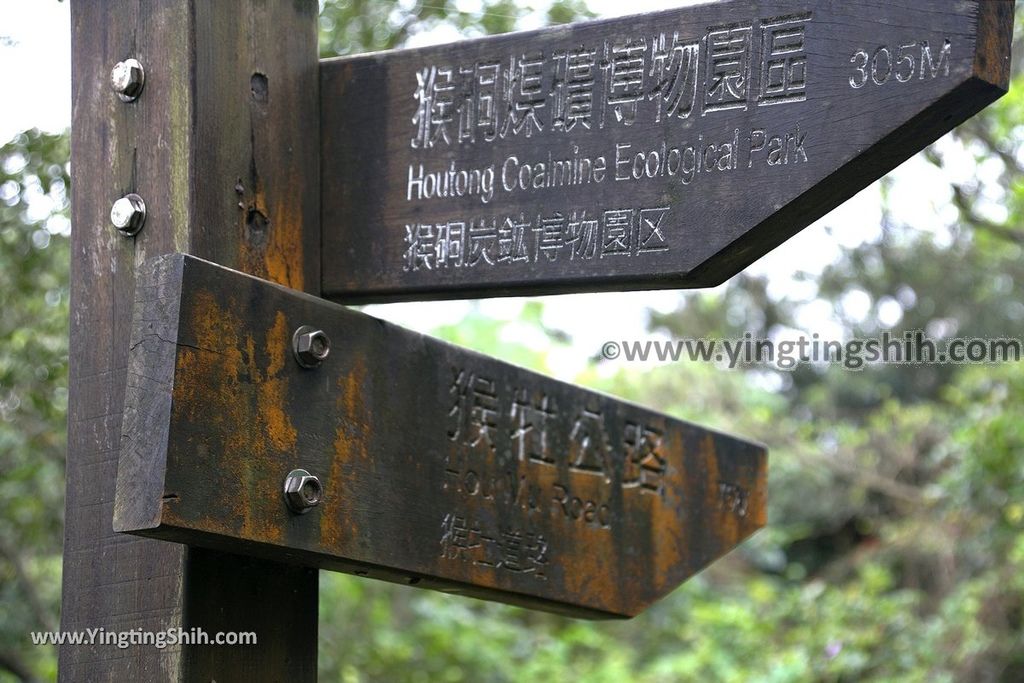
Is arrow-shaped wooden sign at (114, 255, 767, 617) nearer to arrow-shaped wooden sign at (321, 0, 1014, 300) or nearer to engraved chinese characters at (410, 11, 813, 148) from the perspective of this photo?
arrow-shaped wooden sign at (321, 0, 1014, 300)

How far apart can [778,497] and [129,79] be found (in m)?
9.96

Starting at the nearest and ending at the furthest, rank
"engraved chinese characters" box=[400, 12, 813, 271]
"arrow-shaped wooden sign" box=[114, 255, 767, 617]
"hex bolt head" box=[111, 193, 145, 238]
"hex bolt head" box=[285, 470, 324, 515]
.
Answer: "arrow-shaped wooden sign" box=[114, 255, 767, 617] < "hex bolt head" box=[285, 470, 324, 515] < "engraved chinese characters" box=[400, 12, 813, 271] < "hex bolt head" box=[111, 193, 145, 238]

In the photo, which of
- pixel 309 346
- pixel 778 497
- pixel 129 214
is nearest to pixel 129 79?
pixel 129 214

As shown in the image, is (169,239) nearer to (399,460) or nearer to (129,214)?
(129,214)

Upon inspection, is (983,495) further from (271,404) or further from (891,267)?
(271,404)

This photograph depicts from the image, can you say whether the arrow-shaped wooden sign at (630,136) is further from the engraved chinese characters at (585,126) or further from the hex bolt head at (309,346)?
the hex bolt head at (309,346)

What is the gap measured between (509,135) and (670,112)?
30 cm

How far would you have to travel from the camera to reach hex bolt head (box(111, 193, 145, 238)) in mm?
2195

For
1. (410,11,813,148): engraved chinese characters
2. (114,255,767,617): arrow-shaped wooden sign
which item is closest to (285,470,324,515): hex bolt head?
(114,255,767,617): arrow-shaped wooden sign

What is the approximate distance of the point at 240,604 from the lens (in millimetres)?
2168

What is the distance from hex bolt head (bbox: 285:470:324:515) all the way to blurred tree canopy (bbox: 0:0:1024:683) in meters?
2.34

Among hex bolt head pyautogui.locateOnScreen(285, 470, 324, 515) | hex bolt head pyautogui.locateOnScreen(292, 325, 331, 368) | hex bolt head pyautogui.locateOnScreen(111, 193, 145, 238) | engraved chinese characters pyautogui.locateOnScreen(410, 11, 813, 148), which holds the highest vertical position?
engraved chinese characters pyautogui.locateOnScreen(410, 11, 813, 148)

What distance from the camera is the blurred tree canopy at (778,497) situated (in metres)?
4.53

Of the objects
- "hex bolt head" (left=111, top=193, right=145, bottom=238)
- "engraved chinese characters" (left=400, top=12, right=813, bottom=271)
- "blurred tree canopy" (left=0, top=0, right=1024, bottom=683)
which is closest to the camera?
"engraved chinese characters" (left=400, top=12, right=813, bottom=271)
